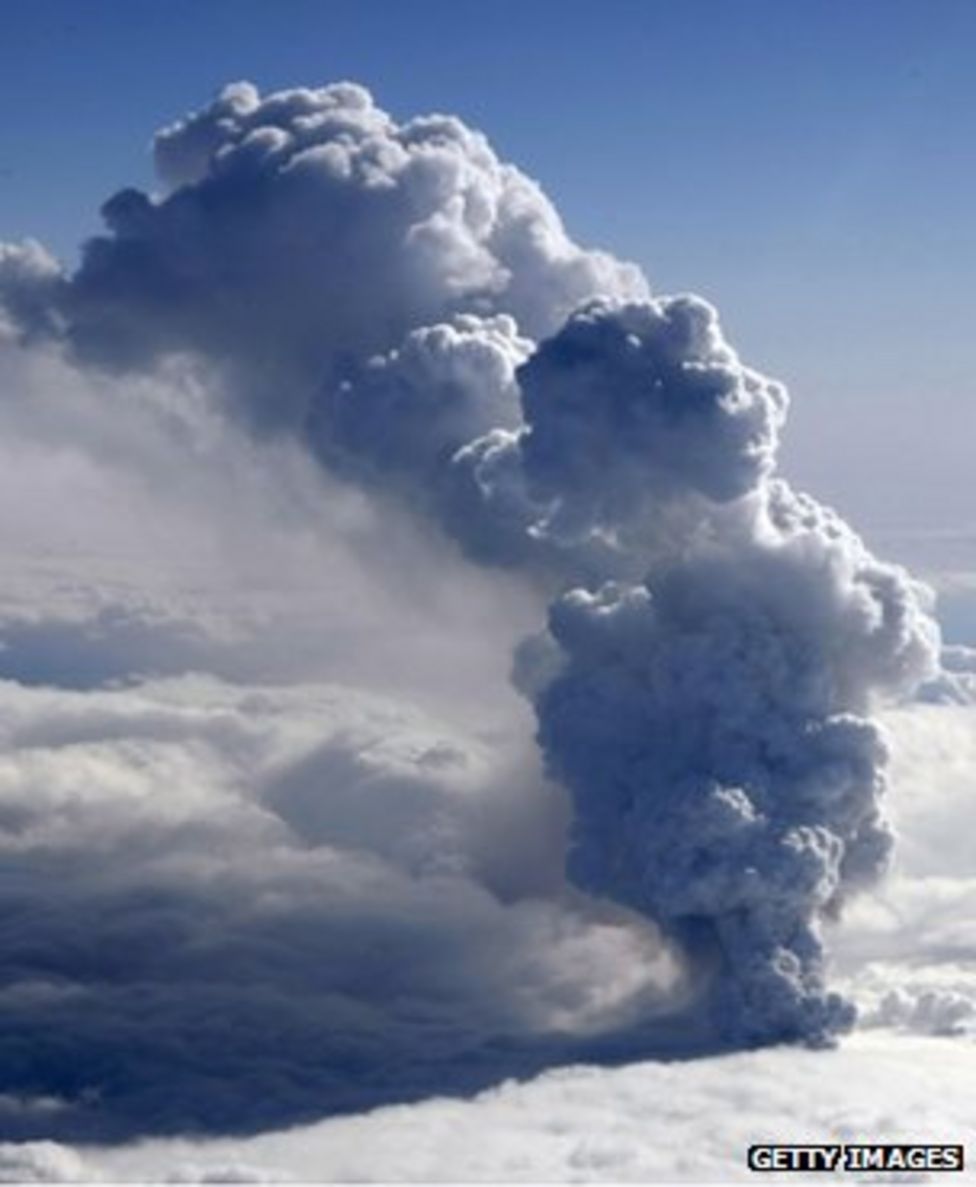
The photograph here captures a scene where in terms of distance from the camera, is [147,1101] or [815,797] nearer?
[815,797]

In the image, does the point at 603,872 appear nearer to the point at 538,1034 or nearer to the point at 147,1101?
the point at 538,1034

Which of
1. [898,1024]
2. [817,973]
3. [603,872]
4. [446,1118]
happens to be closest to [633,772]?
[603,872]

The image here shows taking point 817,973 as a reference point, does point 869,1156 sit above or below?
below

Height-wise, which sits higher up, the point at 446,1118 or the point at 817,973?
the point at 817,973

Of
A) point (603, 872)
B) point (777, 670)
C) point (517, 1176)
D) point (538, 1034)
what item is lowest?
point (517, 1176)

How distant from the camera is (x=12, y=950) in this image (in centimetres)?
15675

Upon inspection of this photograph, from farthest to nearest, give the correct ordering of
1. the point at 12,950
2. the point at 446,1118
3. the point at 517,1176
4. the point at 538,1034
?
the point at 12,950 < the point at 538,1034 < the point at 446,1118 < the point at 517,1176

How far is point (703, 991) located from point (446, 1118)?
23670 mm

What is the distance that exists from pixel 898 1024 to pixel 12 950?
8829cm

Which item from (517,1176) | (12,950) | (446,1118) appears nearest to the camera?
(517,1176)

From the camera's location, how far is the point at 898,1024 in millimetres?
131500

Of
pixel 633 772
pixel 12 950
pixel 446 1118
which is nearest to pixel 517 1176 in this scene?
pixel 446 1118

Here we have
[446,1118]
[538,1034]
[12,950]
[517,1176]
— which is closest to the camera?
[517,1176]

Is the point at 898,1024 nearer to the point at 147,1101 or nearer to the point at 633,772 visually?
the point at 633,772
